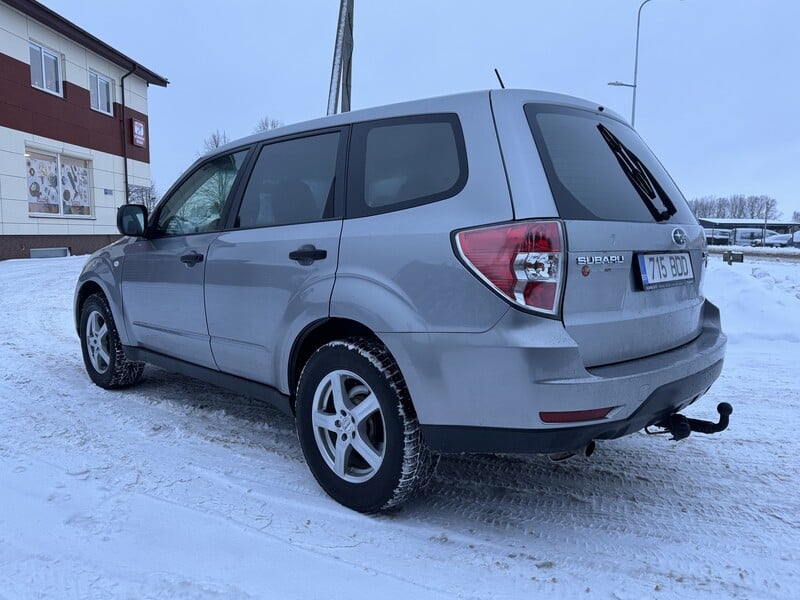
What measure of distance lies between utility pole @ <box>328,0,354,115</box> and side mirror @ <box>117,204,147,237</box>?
740 cm

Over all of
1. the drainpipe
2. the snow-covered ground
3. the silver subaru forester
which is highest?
the drainpipe

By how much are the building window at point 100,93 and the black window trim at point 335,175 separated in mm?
20185

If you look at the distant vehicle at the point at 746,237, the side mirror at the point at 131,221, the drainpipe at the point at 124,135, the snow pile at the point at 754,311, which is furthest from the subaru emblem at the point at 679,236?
the distant vehicle at the point at 746,237

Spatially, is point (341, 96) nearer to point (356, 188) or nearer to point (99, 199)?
point (356, 188)

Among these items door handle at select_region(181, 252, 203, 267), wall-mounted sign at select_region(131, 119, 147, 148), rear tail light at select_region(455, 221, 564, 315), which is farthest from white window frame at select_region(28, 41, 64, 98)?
rear tail light at select_region(455, 221, 564, 315)

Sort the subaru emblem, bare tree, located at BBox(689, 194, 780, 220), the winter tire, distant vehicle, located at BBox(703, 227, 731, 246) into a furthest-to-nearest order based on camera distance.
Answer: bare tree, located at BBox(689, 194, 780, 220) < distant vehicle, located at BBox(703, 227, 731, 246) < the winter tire < the subaru emblem

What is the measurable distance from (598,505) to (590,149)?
1.71 m

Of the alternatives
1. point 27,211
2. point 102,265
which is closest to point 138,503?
point 102,265

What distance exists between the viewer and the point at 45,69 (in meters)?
18.1

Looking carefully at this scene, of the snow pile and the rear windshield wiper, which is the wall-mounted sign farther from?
the rear windshield wiper

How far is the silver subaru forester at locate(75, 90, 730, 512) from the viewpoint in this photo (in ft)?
7.20

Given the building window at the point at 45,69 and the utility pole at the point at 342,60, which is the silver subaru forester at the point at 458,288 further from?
the building window at the point at 45,69

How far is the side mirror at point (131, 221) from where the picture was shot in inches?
161

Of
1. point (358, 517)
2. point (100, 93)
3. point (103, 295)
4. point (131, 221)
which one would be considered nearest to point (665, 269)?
point (358, 517)
